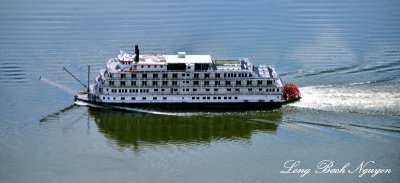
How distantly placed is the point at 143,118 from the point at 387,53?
102 ft

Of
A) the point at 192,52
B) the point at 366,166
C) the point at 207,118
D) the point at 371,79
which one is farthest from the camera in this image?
the point at 192,52

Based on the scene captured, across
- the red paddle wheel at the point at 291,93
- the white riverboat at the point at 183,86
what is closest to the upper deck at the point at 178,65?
the white riverboat at the point at 183,86

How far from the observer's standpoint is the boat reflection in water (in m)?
77.4

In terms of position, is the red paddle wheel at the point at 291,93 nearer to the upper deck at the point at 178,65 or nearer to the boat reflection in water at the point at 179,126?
the upper deck at the point at 178,65

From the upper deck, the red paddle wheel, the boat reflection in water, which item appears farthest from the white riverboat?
the boat reflection in water

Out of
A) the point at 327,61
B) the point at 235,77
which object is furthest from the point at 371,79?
the point at 235,77

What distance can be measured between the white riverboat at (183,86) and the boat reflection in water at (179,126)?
67.8 inches

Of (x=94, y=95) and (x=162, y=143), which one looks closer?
(x=162, y=143)

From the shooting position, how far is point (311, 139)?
76188 mm

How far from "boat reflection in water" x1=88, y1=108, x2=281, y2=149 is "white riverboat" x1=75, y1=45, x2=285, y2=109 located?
1722mm

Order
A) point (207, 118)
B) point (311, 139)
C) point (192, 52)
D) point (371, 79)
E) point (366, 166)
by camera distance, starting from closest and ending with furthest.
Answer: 1. point (366, 166)
2. point (311, 139)
3. point (207, 118)
4. point (371, 79)
5. point (192, 52)

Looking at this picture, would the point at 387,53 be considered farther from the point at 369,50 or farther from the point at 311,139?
the point at 311,139

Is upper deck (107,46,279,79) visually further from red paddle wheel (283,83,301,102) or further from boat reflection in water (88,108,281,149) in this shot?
boat reflection in water (88,108,281,149)

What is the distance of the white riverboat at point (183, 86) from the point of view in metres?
83.3
